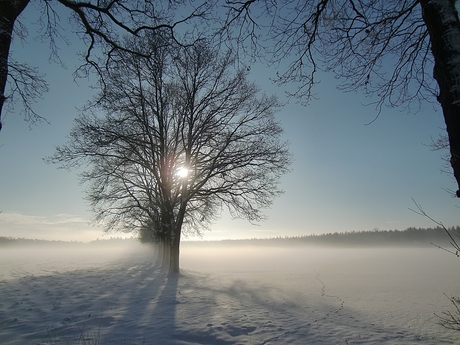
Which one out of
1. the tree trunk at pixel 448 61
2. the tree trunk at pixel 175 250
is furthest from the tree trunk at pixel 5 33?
the tree trunk at pixel 175 250

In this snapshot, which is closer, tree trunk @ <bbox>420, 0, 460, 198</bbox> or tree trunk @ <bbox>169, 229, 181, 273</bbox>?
tree trunk @ <bbox>420, 0, 460, 198</bbox>

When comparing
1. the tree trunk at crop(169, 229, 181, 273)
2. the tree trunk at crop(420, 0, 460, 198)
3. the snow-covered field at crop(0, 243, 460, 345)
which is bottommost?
the snow-covered field at crop(0, 243, 460, 345)

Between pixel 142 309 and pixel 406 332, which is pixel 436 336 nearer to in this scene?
pixel 406 332

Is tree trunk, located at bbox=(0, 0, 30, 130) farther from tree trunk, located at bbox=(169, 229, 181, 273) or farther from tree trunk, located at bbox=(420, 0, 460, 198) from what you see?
tree trunk, located at bbox=(169, 229, 181, 273)

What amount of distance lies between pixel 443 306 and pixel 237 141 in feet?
35.4

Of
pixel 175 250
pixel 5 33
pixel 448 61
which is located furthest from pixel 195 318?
pixel 175 250

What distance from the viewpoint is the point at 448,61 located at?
3.02 meters

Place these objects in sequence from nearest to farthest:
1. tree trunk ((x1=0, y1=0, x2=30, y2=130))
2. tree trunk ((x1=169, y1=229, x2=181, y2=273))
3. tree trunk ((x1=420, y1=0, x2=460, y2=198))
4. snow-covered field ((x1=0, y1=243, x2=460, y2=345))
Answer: tree trunk ((x1=420, y1=0, x2=460, y2=198)) → tree trunk ((x1=0, y1=0, x2=30, y2=130)) → snow-covered field ((x1=0, y1=243, x2=460, y2=345)) → tree trunk ((x1=169, y1=229, x2=181, y2=273))

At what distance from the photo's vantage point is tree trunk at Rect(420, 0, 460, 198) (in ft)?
9.68

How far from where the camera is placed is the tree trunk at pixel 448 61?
2.95m

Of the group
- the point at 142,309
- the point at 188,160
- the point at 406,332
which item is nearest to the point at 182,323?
the point at 142,309

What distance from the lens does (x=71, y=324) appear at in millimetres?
5504

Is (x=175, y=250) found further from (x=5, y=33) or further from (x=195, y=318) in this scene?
(x=5, y=33)

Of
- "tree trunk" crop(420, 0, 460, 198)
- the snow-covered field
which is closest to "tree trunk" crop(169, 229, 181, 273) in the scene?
the snow-covered field
